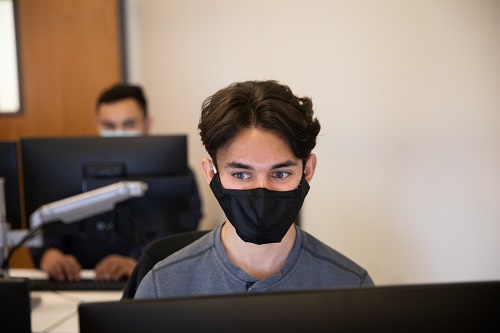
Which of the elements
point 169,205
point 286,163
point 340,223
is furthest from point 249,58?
point 286,163

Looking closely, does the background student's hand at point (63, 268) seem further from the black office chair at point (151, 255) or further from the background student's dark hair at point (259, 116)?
the background student's dark hair at point (259, 116)

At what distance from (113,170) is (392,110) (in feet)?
4.11

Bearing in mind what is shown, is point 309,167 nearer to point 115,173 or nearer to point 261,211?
point 261,211

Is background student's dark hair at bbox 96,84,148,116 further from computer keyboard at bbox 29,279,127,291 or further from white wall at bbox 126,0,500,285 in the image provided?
computer keyboard at bbox 29,279,127,291

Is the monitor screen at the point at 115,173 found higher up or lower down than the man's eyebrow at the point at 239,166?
lower down

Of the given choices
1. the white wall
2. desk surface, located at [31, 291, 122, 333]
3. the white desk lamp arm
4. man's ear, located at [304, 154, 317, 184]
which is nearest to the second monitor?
the white desk lamp arm

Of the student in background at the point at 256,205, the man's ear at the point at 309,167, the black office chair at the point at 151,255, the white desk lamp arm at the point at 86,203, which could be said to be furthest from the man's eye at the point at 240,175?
the white desk lamp arm at the point at 86,203

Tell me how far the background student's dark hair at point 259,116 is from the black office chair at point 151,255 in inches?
13.1

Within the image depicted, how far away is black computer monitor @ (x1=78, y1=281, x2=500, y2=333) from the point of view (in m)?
0.80

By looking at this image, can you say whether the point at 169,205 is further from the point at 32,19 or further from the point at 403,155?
the point at 32,19

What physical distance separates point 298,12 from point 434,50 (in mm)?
959

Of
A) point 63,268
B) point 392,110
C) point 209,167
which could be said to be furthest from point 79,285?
point 392,110

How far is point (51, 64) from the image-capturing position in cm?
405

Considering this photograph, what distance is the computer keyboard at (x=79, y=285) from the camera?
2.27 m
